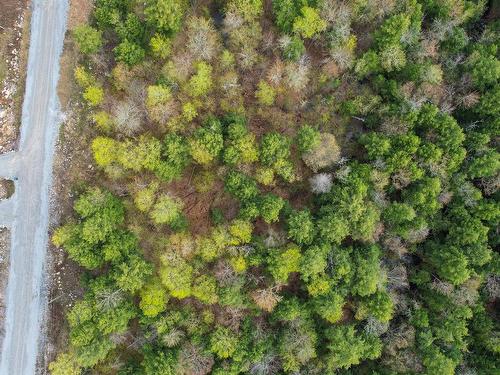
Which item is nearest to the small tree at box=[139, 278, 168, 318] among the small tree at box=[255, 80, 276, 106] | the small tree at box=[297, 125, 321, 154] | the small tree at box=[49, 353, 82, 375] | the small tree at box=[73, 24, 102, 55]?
the small tree at box=[49, 353, 82, 375]

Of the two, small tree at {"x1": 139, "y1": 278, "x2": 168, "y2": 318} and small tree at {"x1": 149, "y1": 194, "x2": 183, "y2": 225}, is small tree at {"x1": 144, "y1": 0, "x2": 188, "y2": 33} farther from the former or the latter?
small tree at {"x1": 139, "y1": 278, "x2": 168, "y2": 318}

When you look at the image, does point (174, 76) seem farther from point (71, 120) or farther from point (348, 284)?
point (348, 284)

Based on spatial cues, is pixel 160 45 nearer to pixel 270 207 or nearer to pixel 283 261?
pixel 270 207

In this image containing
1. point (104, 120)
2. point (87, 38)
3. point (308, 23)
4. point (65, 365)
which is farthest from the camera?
point (104, 120)

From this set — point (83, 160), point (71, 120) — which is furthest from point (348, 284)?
point (71, 120)

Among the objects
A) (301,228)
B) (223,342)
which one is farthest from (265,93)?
(223,342)

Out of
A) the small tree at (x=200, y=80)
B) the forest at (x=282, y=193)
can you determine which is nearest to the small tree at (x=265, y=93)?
the forest at (x=282, y=193)

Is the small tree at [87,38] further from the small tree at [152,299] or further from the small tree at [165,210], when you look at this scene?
the small tree at [152,299]
